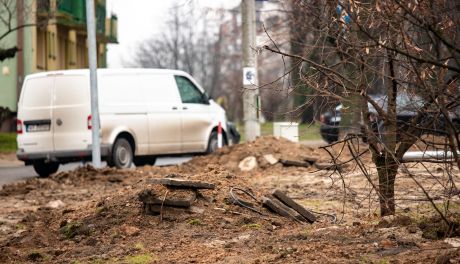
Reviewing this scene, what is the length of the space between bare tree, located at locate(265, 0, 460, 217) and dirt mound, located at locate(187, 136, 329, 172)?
992 cm

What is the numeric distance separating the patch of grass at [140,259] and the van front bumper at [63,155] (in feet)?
38.2

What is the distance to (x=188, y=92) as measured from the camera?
72.3ft

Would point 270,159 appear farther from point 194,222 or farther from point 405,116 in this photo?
point 405,116

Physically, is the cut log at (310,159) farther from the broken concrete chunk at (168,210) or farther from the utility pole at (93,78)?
the broken concrete chunk at (168,210)

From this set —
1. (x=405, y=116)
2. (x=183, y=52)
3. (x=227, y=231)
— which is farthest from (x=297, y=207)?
(x=183, y=52)

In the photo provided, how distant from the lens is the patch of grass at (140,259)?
8016mm

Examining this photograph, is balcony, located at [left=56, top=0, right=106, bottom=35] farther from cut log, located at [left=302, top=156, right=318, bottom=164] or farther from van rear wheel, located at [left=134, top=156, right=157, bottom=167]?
cut log, located at [left=302, top=156, right=318, bottom=164]

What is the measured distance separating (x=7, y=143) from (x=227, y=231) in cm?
2621

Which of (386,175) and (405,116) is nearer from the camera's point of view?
(405,116)

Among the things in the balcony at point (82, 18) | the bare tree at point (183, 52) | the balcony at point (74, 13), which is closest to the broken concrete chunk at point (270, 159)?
the balcony at point (82, 18)

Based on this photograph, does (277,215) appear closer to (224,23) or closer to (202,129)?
(202,129)

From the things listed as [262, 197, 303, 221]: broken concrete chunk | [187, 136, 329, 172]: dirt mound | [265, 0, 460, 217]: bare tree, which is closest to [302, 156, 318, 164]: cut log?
[187, 136, 329, 172]: dirt mound

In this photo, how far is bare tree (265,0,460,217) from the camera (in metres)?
6.55

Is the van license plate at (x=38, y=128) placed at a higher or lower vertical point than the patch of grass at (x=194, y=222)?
higher
